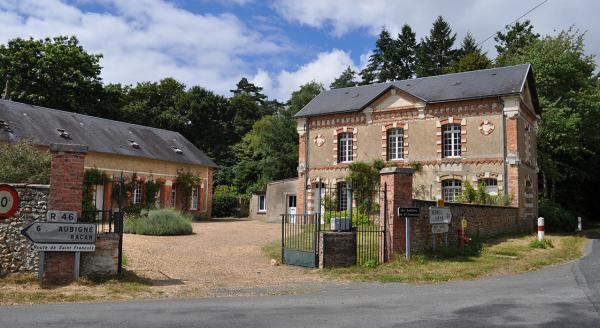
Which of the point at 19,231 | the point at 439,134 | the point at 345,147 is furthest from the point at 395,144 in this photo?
the point at 19,231

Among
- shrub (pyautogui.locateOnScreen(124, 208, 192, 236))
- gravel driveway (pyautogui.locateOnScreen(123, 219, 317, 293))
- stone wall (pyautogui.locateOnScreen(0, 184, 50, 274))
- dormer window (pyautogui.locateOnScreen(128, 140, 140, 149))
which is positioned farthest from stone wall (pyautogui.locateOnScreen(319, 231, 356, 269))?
dormer window (pyautogui.locateOnScreen(128, 140, 140, 149))

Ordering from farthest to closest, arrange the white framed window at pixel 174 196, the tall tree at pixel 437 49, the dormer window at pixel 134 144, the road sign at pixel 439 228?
the tall tree at pixel 437 49, the white framed window at pixel 174 196, the dormer window at pixel 134 144, the road sign at pixel 439 228

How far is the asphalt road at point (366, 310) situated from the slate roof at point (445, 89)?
53.0ft

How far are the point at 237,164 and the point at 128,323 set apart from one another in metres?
43.1

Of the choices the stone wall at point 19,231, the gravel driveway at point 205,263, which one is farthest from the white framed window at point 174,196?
the stone wall at point 19,231

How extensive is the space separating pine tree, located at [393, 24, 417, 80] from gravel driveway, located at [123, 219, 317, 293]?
39.4 metres

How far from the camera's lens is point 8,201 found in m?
10.8

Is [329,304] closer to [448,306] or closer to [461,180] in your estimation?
[448,306]

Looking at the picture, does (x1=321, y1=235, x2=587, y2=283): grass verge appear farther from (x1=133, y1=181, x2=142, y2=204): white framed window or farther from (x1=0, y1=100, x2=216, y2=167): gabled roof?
(x1=133, y1=181, x2=142, y2=204): white framed window

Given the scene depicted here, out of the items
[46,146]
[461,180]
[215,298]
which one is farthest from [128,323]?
[46,146]

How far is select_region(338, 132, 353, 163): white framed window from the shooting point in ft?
97.0

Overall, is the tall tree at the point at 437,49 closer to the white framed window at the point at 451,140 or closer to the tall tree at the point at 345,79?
the tall tree at the point at 345,79

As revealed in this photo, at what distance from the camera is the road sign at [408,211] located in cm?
1391

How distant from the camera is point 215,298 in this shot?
32.6ft
